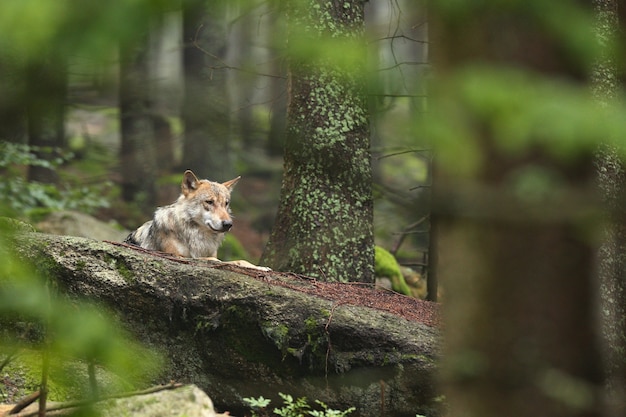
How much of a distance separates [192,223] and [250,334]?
9.27ft

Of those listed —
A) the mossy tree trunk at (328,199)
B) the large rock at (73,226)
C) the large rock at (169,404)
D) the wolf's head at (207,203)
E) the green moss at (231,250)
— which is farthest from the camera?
the green moss at (231,250)

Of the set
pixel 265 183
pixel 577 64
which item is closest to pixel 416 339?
pixel 577 64

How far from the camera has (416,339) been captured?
7.35 meters

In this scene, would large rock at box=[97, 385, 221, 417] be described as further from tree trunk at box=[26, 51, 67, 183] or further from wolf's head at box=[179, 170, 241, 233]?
wolf's head at box=[179, 170, 241, 233]

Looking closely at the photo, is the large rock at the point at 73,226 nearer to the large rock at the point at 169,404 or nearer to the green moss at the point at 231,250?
the green moss at the point at 231,250

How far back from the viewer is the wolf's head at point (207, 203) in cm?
981

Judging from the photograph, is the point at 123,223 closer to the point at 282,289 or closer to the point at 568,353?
the point at 282,289

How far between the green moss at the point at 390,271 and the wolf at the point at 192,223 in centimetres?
327

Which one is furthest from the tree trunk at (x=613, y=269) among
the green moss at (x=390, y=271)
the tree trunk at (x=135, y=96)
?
the tree trunk at (x=135, y=96)

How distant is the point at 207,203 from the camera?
9883mm

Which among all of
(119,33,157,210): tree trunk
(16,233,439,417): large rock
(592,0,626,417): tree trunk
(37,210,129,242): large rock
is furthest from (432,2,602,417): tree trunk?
(37,210,129,242): large rock

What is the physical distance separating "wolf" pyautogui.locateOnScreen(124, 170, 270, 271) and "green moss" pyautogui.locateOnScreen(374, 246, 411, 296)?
129 inches

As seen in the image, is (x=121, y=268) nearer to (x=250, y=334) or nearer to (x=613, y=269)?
(x=250, y=334)

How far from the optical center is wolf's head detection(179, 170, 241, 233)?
9.81 metres
